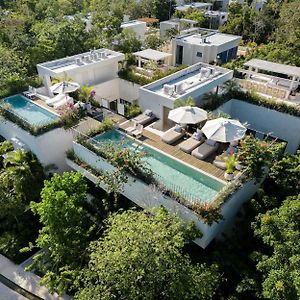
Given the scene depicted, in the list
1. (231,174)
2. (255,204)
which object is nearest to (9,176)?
(231,174)

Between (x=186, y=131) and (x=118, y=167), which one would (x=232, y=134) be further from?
(x=118, y=167)

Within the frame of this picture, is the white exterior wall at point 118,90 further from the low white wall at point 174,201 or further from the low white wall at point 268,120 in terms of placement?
the low white wall at point 174,201

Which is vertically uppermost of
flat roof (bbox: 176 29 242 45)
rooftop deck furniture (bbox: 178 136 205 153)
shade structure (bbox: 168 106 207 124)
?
shade structure (bbox: 168 106 207 124)

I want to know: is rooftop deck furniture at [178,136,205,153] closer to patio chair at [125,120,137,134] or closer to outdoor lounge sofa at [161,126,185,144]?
outdoor lounge sofa at [161,126,185,144]

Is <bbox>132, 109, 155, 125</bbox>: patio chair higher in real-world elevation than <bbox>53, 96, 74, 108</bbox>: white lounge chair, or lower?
lower

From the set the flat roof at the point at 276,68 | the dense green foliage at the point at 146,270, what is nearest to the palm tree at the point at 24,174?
the dense green foliage at the point at 146,270

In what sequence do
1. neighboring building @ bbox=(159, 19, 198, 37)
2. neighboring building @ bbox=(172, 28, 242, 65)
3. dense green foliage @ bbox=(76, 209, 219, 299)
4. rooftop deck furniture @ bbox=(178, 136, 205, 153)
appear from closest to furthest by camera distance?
dense green foliage @ bbox=(76, 209, 219, 299) < rooftop deck furniture @ bbox=(178, 136, 205, 153) < neighboring building @ bbox=(172, 28, 242, 65) < neighboring building @ bbox=(159, 19, 198, 37)

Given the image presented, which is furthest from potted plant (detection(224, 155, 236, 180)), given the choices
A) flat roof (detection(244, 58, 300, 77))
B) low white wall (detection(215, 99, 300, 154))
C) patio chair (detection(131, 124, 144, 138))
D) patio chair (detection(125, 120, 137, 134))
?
flat roof (detection(244, 58, 300, 77))

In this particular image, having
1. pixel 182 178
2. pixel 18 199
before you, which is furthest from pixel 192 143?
pixel 18 199
